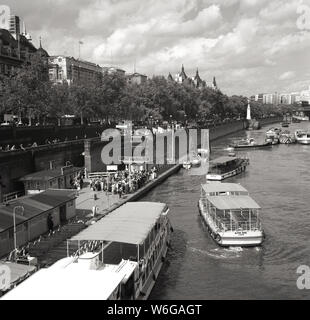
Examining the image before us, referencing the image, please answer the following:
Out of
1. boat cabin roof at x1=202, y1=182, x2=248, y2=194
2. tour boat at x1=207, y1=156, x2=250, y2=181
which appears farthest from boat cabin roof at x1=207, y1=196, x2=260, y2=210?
tour boat at x1=207, y1=156, x2=250, y2=181

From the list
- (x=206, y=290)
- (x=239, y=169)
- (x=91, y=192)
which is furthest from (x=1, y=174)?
(x=239, y=169)

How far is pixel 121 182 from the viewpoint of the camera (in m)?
50.9

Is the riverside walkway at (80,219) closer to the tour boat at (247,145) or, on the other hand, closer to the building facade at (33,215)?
the building facade at (33,215)

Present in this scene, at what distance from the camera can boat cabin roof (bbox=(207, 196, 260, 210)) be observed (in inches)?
1387

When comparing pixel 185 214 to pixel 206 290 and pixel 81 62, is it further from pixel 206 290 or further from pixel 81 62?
pixel 81 62

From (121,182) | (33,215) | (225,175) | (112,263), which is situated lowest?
(225,175)

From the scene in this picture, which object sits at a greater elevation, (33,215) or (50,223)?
→ (33,215)

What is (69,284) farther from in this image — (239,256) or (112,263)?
(239,256)

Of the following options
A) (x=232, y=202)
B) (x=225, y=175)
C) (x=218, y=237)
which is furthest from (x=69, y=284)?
(x=225, y=175)

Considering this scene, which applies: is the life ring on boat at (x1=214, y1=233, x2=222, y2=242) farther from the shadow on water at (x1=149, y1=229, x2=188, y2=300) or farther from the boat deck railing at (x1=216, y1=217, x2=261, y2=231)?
the shadow on water at (x1=149, y1=229, x2=188, y2=300)

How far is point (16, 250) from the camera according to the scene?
26562 millimetres

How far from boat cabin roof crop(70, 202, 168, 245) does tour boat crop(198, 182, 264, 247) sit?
4.68 m

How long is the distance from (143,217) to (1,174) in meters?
20.3

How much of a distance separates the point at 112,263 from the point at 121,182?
83.3ft
